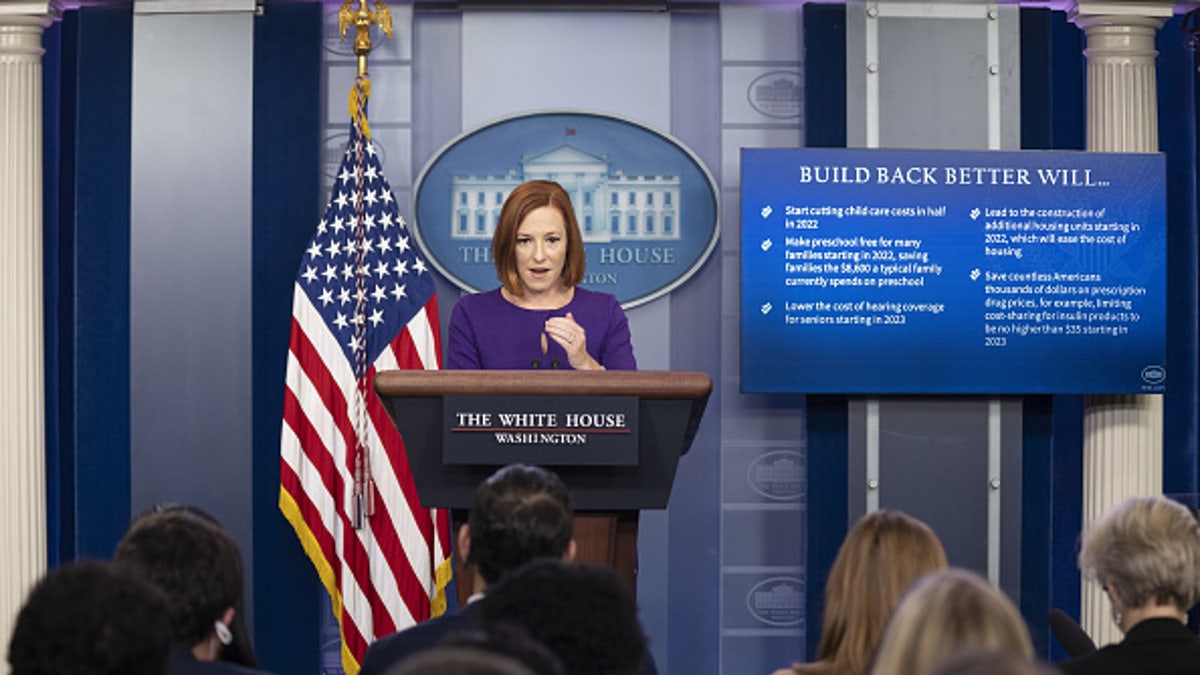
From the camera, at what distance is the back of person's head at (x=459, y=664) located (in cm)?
142

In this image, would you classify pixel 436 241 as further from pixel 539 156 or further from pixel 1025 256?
pixel 1025 256

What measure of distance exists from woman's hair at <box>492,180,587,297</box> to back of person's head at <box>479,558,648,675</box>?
224cm

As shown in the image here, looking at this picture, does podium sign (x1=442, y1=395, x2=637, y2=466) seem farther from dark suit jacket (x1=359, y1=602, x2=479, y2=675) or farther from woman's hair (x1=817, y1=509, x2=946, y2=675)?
woman's hair (x1=817, y1=509, x2=946, y2=675)

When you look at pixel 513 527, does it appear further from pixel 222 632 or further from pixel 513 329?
pixel 513 329

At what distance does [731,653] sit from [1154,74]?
9.09 ft

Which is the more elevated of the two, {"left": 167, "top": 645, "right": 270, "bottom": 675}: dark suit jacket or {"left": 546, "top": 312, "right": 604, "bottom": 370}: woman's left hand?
{"left": 546, "top": 312, "right": 604, "bottom": 370}: woman's left hand

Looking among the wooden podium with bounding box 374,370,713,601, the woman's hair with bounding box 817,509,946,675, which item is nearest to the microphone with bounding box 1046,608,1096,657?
the woman's hair with bounding box 817,509,946,675

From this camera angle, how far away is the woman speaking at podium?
425 cm

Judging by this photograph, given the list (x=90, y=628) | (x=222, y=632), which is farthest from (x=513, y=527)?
(x=90, y=628)

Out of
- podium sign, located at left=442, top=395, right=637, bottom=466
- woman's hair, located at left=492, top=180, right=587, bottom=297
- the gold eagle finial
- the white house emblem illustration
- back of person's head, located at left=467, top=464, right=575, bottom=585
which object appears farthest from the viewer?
the white house emblem illustration

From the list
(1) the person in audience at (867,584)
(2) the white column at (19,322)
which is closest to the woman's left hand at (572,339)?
(1) the person in audience at (867,584)

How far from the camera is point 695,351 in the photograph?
6016 mm

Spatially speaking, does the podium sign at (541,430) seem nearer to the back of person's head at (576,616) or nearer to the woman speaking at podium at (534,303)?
the woman speaking at podium at (534,303)

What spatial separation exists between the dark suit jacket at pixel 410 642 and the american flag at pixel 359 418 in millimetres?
2828
